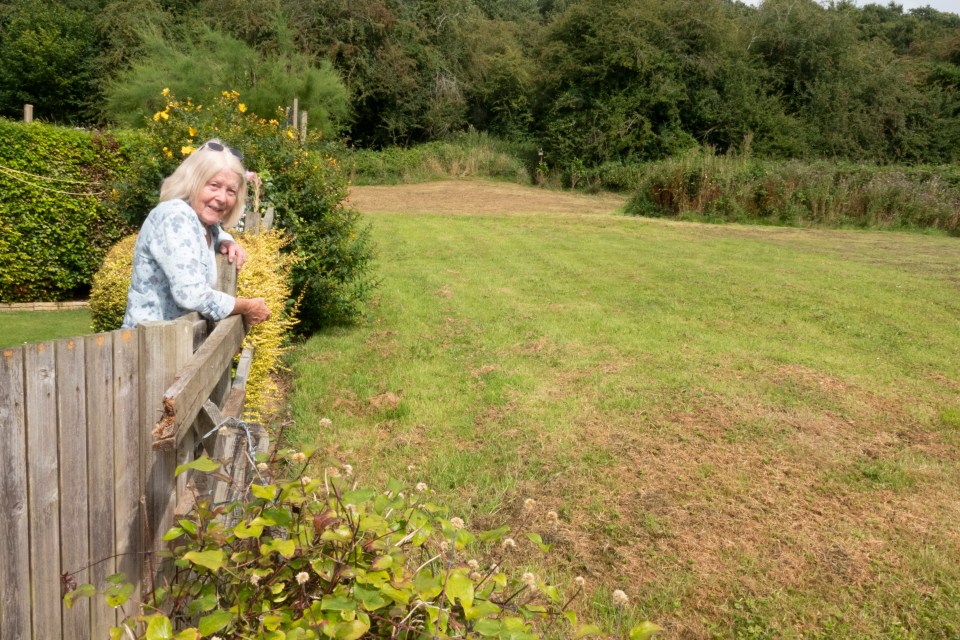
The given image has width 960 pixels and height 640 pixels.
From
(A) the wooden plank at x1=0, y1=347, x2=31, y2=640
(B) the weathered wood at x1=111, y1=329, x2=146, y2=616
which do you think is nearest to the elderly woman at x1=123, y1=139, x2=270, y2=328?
(B) the weathered wood at x1=111, y1=329, x2=146, y2=616

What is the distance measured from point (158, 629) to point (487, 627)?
705mm

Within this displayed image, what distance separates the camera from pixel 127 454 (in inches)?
83.0

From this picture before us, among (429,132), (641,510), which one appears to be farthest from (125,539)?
(429,132)

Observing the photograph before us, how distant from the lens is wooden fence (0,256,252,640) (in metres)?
1.80

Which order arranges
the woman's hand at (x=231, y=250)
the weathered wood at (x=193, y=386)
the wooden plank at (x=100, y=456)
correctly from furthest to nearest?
the woman's hand at (x=231, y=250) < the wooden plank at (x=100, y=456) < the weathered wood at (x=193, y=386)

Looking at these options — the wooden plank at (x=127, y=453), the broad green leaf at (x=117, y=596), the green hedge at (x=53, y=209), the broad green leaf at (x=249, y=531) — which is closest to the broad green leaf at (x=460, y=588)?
the broad green leaf at (x=249, y=531)

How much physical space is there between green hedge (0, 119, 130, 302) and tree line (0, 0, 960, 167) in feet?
53.3

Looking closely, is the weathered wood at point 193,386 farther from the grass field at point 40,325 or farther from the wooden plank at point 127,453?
the grass field at point 40,325

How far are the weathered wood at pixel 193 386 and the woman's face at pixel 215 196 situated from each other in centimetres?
61

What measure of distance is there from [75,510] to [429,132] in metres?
35.3

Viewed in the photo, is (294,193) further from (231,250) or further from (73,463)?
(73,463)

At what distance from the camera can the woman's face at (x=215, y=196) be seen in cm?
315

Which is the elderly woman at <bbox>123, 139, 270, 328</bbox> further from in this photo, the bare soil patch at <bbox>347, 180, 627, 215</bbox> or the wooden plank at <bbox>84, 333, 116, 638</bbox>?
the bare soil patch at <bbox>347, 180, 627, 215</bbox>

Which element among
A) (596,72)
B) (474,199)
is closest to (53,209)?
(474,199)
